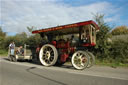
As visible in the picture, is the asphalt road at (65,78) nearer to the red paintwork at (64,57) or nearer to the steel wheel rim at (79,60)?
the steel wheel rim at (79,60)

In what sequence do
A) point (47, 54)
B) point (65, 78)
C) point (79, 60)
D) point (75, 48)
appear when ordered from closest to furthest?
1. point (65, 78)
2. point (79, 60)
3. point (75, 48)
4. point (47, 54)

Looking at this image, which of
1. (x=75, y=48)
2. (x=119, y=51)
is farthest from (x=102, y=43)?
(x=75, y=48)

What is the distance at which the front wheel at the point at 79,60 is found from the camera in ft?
20.6

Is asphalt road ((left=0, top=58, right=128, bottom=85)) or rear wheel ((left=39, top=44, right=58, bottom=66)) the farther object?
rear wheel ((left=39, top=44, right=58, bottom=66))

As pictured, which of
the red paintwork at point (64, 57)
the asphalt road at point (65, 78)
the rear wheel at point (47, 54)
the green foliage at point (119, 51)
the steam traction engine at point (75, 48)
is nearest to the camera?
the asphalt road at point (65, 78)

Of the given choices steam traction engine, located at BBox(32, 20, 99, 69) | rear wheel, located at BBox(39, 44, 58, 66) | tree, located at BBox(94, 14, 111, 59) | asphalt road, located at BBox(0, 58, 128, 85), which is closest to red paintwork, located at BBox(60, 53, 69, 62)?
steam traction engine, located at BBox(32, 20, 99, 69)

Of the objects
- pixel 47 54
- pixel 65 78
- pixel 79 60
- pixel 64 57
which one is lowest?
pixel 65 78

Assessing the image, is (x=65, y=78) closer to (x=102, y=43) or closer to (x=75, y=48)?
(x=75, y=48)

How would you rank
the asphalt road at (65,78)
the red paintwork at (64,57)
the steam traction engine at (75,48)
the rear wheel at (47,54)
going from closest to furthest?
the asphalt road at (65,78) → the steam traction engine at (75,48) → the red paintwork at (64,57) → the rear wheel at (47,54)

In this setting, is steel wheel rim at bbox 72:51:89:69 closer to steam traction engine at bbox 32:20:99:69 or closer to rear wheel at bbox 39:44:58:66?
steam traction engine at bbox 32:20:99:69

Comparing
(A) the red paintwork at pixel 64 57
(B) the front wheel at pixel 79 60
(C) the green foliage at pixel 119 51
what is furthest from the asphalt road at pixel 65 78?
(C) the green foliage at pixel 119 51

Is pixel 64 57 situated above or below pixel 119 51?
below

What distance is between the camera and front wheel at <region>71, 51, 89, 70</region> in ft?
20.6

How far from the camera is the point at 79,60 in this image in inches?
250
